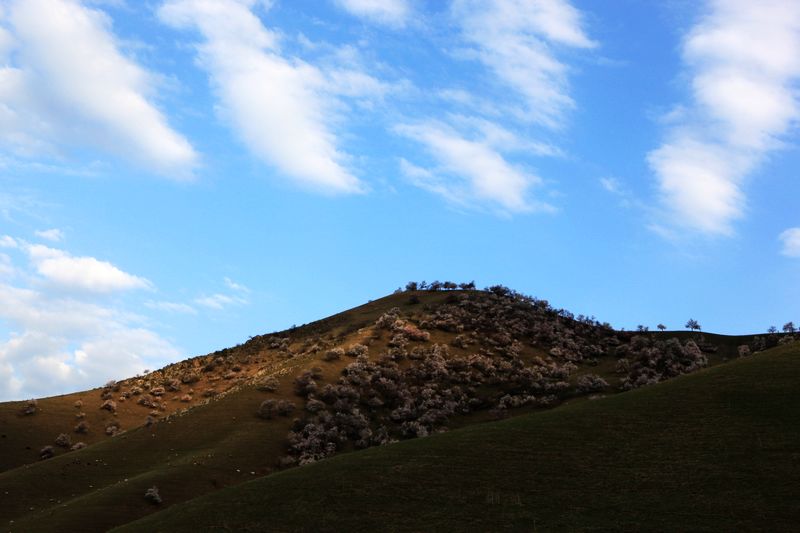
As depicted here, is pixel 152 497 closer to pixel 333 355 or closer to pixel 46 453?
pixel 46 453

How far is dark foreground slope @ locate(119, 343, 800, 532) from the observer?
1027 inches

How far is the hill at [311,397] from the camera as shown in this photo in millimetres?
46138

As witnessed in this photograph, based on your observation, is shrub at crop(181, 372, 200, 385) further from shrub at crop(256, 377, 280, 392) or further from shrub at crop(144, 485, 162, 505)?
shrub at crop(144, 485, 162, 505)

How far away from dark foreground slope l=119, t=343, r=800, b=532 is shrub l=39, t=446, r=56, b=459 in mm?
31701

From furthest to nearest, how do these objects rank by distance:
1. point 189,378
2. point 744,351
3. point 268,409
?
point 189,378, point 744,351, point 268,409

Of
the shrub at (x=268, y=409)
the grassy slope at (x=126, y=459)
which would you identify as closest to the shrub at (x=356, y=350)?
the grassy slope at (x=126, y=459)

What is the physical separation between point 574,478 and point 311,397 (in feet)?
122

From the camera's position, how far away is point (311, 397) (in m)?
63.5

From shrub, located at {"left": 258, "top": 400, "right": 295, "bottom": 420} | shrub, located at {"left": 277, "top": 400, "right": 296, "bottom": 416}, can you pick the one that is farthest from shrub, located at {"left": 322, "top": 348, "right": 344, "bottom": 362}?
shrub, located at {"left": 258, "top": 400, "right": 295, "bottom": 420}

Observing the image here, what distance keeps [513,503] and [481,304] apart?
72.7 metres

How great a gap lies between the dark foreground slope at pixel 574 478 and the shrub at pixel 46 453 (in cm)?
3170

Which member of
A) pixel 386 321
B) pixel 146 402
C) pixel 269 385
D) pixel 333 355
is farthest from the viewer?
pixel 386 321

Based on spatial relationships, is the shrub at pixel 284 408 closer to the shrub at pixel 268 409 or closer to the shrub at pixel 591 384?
the shrub at pixel 268 409

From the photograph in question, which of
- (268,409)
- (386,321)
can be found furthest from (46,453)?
(386,321)
